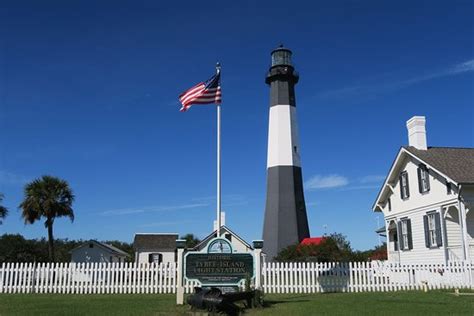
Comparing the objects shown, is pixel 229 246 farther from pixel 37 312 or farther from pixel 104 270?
pixel 104 270

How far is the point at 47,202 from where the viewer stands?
32.4 meters

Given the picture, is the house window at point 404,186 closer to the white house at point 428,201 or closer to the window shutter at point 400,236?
the white house at point 428,201

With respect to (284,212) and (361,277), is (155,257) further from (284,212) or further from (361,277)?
(361,277)

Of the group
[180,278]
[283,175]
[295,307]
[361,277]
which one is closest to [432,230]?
[361,277]

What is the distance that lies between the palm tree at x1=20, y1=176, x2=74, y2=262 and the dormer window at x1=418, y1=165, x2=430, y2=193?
72.1ft

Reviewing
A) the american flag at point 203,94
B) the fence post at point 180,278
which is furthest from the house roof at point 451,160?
the fence post at point 180,278

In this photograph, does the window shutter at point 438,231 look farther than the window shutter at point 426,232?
No

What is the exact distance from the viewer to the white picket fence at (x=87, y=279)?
1858cm

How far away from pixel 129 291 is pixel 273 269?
5.38 m

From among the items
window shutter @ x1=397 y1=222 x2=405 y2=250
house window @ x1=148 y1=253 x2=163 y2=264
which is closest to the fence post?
window shutter @ x1=397 y1=222 x2=405 y2=250

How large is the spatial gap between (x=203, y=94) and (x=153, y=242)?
28.1 meters

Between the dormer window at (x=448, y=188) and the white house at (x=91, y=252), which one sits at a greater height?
the dormer window at (x=448, y=188)

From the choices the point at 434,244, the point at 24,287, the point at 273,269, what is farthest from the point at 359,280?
the point at 24,287

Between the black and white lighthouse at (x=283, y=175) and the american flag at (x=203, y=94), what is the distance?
708 inches
